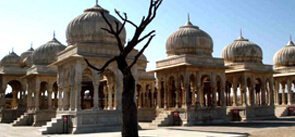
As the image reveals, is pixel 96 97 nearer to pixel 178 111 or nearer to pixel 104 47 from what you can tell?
pixel 104 47

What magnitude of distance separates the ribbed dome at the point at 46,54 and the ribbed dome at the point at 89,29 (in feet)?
31.0

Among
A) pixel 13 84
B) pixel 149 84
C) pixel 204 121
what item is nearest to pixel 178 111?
pixel 204 121

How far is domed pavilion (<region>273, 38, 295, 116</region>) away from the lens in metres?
42.7

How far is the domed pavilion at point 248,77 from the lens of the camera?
3547 centimetres

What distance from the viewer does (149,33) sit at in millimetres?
15344

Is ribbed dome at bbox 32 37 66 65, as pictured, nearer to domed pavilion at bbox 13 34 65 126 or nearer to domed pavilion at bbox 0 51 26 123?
domed pavilion at bbox 13 34 65 126

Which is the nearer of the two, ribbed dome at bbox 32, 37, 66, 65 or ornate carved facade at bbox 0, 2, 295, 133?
ornate carved facade at bbox 0, 2, 295, 133

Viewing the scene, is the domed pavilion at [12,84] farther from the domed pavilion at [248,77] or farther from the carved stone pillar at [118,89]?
the domed pavilion at [248,77]

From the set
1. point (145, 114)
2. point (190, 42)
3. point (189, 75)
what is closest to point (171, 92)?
point (189, 75)

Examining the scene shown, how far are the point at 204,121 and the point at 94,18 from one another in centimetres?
1216

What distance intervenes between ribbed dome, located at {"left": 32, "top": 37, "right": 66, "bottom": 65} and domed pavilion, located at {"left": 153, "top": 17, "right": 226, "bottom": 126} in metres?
10.9

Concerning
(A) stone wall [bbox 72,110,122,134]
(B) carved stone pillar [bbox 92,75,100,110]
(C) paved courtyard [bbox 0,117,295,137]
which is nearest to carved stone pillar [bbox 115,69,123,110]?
(A) stone wall [bbox 72,110,122,134]

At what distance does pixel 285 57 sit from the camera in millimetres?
45438

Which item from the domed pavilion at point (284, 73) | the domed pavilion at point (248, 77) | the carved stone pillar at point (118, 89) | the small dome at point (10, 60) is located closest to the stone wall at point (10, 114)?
the small dome at point (10, 60)
